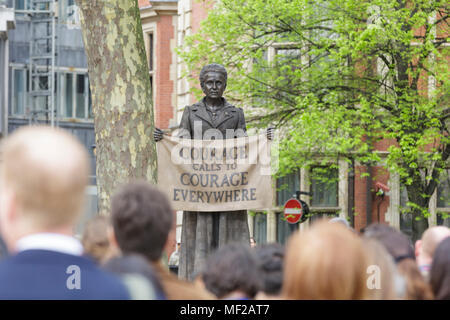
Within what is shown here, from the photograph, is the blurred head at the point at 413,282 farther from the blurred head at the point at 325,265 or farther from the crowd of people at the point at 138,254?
the blurred head at the point at 325,265

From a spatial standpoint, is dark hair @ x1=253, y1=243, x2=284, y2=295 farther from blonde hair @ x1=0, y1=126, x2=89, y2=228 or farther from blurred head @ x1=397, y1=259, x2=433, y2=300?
blonde hair @ x1=0, y1=126, x2=89, y2=228

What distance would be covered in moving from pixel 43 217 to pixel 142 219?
1124mm

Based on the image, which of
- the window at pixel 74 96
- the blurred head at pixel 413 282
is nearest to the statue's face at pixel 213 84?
the blurred head at pixel 413 282

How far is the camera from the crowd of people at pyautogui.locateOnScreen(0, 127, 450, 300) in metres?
2.95

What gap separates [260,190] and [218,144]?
693 mm

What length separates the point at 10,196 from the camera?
2973mm

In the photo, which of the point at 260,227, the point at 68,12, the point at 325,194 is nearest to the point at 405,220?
the point at 325,194

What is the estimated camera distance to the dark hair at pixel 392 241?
17.4 feet

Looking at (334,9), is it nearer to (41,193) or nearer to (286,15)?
(286,15)

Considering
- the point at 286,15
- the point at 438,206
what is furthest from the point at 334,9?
the point at 438,206

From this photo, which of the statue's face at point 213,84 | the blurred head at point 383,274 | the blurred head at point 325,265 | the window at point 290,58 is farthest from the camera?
the window at point 290,58

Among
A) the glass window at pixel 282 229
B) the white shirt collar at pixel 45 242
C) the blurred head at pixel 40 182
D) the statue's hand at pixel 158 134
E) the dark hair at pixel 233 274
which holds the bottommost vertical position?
the glass window at pixel 282 229

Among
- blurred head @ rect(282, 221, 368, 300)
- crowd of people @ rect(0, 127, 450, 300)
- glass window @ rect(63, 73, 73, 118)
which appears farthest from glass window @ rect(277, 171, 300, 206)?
blurred head @ rect(282, 221, 368, 300)

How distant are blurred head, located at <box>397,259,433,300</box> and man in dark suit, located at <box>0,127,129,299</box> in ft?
7.14
